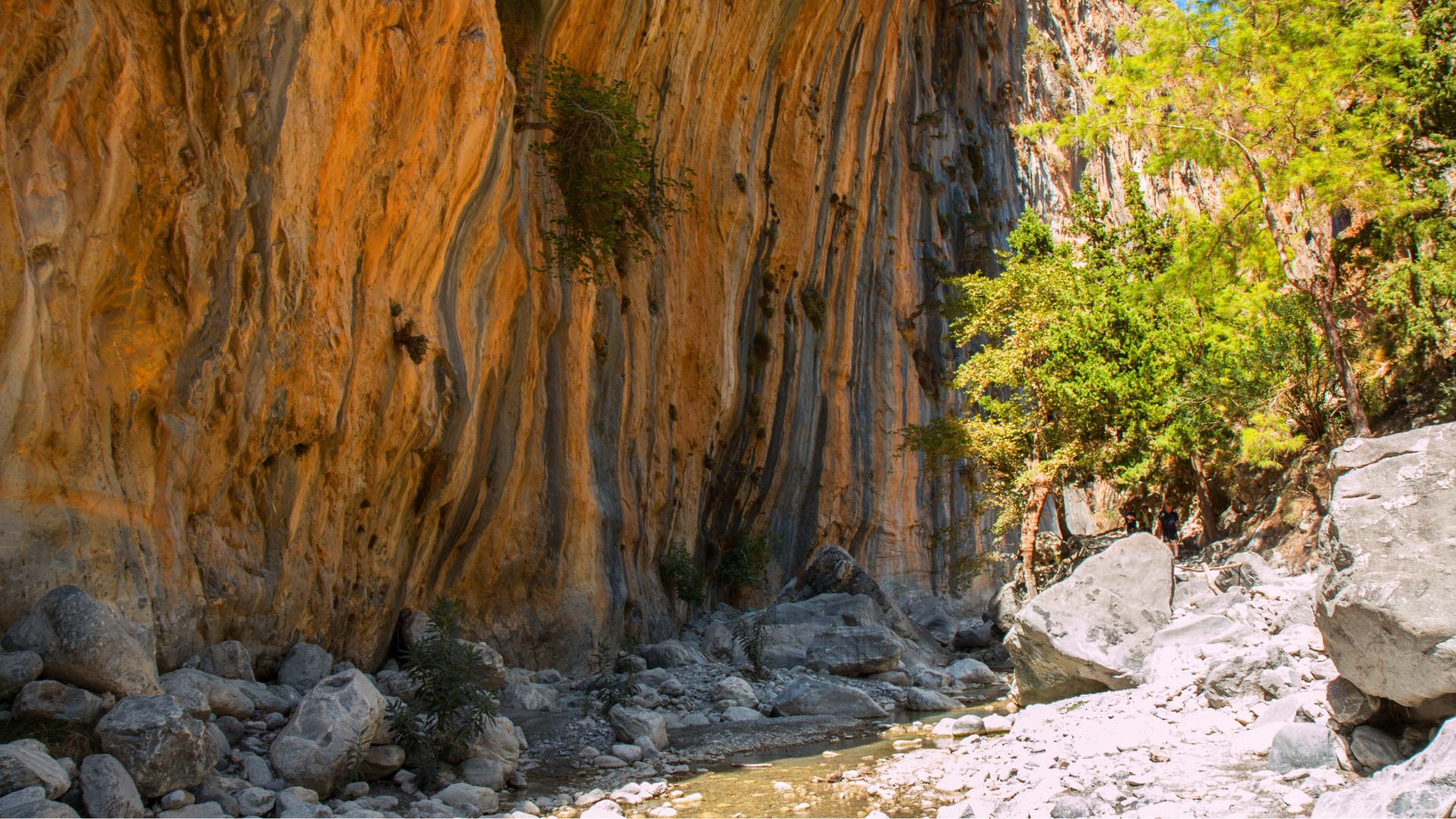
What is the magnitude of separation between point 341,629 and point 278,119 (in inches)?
187

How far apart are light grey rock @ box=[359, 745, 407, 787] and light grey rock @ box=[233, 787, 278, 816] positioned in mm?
982

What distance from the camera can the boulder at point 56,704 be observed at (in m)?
5.08

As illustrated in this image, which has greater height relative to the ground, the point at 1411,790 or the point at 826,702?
the point at 1411,790

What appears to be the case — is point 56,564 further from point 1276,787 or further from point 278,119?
point 1276,787

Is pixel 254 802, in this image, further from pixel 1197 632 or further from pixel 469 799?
pixel 1197 632

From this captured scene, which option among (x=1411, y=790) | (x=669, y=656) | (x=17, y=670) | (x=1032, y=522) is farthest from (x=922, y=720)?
(x=17, y=670)

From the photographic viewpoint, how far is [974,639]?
1895 cm

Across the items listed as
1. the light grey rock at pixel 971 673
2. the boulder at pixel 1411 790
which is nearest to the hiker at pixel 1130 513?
the light grey rock at pixel 971 673

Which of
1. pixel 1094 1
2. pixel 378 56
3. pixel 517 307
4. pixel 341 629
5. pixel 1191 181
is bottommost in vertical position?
pixel 341 629

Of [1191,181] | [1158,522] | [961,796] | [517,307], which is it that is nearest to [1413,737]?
[961,796]

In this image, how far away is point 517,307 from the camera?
41.8 ft

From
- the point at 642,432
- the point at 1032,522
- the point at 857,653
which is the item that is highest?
the point at 642,432

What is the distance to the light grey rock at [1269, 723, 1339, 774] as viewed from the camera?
19.2 feet

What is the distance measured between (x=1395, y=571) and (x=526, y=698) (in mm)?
7876
